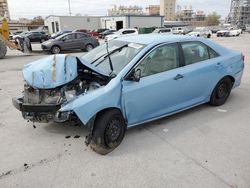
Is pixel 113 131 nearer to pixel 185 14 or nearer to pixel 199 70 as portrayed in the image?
pixel 199 70

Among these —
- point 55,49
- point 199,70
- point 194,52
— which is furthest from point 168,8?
point 199,70

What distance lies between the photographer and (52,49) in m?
15.4

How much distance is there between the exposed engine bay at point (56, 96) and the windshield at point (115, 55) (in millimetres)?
270

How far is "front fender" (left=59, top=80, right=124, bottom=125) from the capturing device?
286 cm

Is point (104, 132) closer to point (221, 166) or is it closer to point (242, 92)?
point (221, 166)

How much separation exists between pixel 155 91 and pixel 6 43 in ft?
42.6

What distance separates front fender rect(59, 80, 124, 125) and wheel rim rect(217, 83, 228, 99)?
8.44 feet

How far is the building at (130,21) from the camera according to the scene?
1764 inches

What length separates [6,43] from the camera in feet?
44.4

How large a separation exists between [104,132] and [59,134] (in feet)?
3.34

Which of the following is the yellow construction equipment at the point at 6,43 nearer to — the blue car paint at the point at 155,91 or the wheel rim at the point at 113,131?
the blue car paint at the point at 155,91

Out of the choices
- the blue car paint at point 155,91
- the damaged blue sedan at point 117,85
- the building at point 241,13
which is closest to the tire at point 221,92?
the blue car paint at point 155,91

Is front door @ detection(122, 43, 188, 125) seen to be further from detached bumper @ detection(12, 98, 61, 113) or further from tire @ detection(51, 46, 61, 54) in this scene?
tire @ detection(51, 46, 61, 54)

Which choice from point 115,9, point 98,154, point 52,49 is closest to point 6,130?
point 98,154
